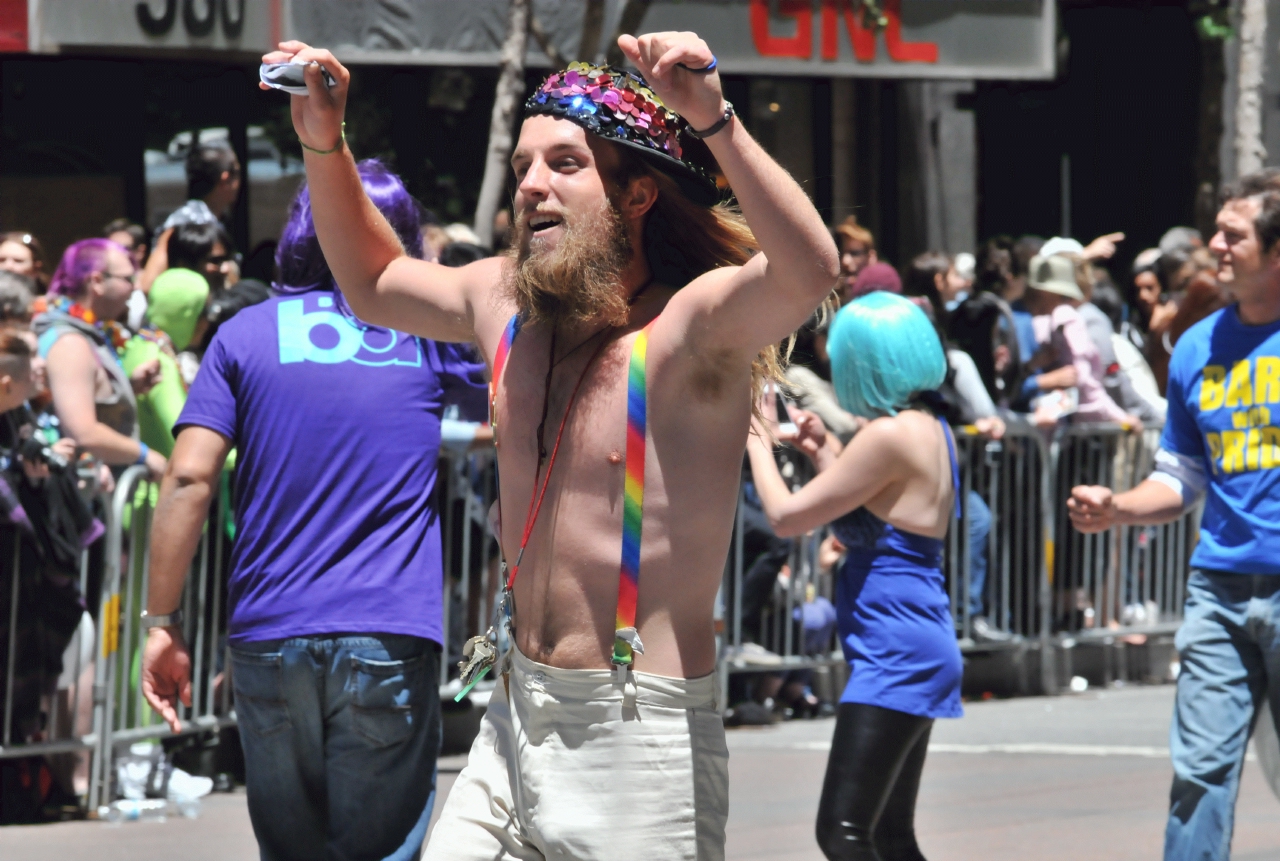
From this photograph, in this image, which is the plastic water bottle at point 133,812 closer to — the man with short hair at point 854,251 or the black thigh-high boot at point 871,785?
the black thigh-high boot at point 871,785

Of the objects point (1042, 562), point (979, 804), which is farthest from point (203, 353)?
point (1042, 562)

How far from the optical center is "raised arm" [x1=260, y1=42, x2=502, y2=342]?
340 cm

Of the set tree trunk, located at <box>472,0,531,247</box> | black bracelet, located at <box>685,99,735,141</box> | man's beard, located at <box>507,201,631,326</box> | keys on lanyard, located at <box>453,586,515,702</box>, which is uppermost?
tree trunk, located at <box>472,0,531,247</box>

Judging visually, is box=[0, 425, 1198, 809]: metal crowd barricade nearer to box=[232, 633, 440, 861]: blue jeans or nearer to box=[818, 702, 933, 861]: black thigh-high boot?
box=[232, 633, 440, 861]: blue jeans

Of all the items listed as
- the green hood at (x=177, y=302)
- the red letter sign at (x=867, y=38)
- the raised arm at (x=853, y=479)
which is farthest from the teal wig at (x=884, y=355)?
the red letter sign at (x=867, y=38)

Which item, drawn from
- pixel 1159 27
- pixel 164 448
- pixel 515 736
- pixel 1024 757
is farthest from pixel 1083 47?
pixel 515 736

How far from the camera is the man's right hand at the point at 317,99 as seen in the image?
3.24 metres

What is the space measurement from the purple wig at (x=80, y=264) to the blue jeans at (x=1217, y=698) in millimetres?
4314

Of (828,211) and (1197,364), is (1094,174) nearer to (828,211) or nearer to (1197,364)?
(828,211)

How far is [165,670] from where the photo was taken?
4242mm

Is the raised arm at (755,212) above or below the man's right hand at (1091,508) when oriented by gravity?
above

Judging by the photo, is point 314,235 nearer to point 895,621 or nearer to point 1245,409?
point 895,621

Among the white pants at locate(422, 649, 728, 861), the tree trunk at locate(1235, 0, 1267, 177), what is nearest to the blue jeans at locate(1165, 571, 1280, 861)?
the white pants at locate(422, 649, 728, 861)

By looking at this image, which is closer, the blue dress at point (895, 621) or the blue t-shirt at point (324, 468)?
the blue t-shirt at point (324, 468)
